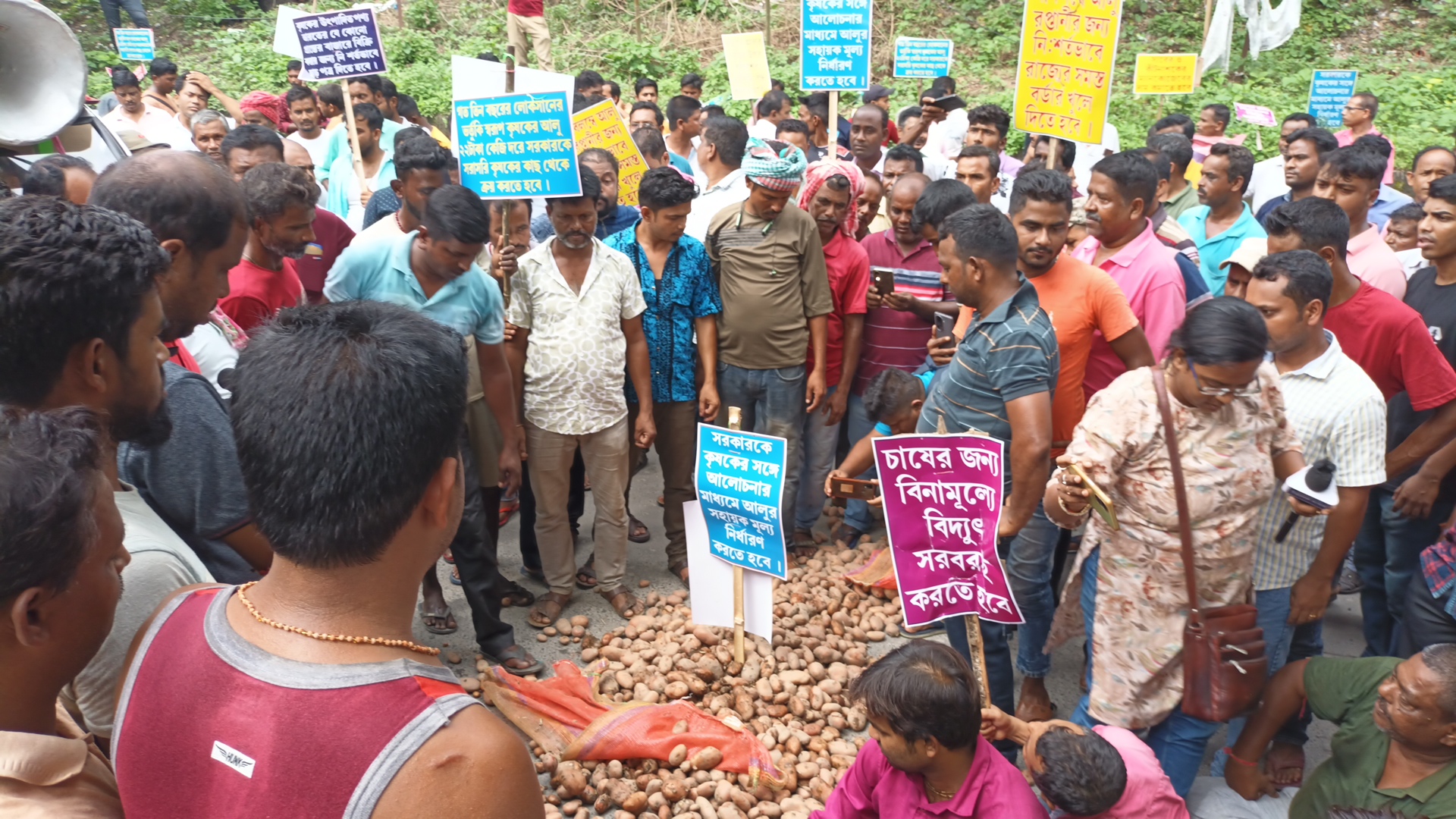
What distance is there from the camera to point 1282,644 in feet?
11.7

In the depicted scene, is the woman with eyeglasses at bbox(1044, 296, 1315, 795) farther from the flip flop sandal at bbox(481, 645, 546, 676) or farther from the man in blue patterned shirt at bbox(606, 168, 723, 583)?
the flip flop sandal at bbox(481, 645, 546, 676)

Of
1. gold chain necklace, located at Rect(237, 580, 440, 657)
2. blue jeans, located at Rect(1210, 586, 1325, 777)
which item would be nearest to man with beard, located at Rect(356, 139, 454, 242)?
gold chain necklace, located at Rect(237, 580, 440, 657)

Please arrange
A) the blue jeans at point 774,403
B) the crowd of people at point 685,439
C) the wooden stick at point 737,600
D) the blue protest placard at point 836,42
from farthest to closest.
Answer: the blue protest placard at point 836,42 < the blue jeans at point 774,403 < the wooden stick at point 737,600 < the crowd of people at point 685,439

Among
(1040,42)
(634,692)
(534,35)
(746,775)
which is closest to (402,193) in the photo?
(634,692)

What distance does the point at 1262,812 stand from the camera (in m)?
3.46

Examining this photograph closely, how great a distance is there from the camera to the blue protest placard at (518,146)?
4477mm

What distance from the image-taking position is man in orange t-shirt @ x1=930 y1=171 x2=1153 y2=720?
3.84 meters

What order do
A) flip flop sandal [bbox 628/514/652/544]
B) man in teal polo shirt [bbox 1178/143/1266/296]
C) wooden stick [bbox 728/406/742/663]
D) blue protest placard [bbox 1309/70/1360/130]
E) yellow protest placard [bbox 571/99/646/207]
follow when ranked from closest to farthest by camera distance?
wooden stick [bbox 728/406/742/663]
flip flop sandal [bbox 628/514/652/544]
man in teal polo shirt [bbox 1178/143/1266/296]
yellow protest placard [bbox 571/99/646/207]
blue protest placard [bbox 1309/70/1360/130]

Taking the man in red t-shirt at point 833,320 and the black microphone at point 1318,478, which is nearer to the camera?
the black microphone at point 1318,478

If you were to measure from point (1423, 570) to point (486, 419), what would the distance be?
12.2 feet

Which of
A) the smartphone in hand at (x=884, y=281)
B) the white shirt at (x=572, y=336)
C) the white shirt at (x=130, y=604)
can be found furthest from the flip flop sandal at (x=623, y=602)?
the white shirt at (x=130, y=604)

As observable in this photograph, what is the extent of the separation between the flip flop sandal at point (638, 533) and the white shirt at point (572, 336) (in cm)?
118

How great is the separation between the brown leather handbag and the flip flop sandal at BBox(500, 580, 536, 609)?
9.86 ft

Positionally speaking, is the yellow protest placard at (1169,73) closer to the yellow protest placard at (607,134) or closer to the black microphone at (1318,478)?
the yellow protest placard at (607,134)
